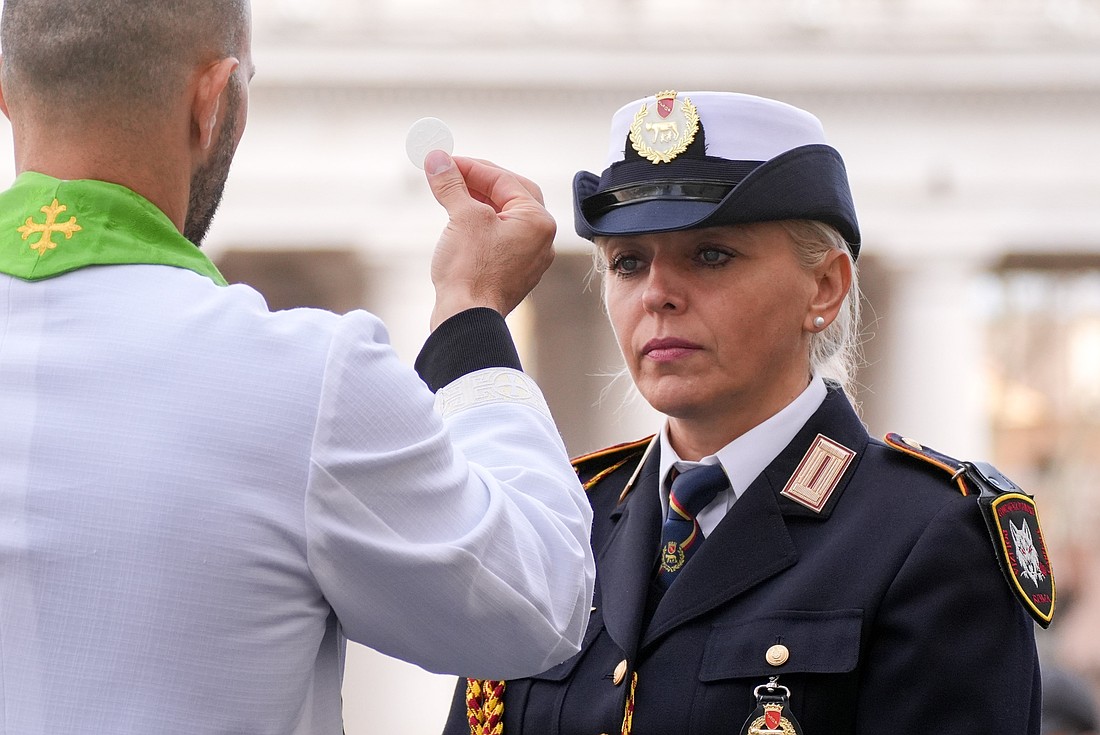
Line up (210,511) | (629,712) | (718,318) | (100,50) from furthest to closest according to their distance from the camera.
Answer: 1. (718,318)
2. (629,712)
3. (100,50)
4. (210,511)

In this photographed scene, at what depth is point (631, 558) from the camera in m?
3.17

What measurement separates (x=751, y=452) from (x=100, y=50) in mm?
1555

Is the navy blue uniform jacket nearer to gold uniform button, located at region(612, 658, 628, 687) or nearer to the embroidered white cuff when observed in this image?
gold uniform button, located at region(612, 658, 628, 687)

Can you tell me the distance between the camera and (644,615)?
10.0ft

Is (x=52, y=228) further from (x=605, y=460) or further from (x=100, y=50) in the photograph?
(x=605, y=460)

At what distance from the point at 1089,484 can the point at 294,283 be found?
11.7m

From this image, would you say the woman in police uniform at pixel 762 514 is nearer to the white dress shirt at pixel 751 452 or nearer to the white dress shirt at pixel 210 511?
the white dress shirt at pixel 751 452

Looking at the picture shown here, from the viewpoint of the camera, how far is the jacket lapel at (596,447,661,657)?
305 cm

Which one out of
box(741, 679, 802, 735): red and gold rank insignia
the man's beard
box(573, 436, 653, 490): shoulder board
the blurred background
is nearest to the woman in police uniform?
box(741, 679, 802, 735): red and gold rank insignia

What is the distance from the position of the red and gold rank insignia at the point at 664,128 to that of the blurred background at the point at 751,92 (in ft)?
49.3

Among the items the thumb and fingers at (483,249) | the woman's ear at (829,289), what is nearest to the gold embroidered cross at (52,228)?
the thumb and fingers at (483,249)

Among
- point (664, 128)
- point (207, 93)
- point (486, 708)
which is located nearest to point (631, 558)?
point (486, 708)

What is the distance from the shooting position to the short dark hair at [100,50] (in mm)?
2039

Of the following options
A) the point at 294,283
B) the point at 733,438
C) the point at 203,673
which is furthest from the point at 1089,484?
the point at 203,673
